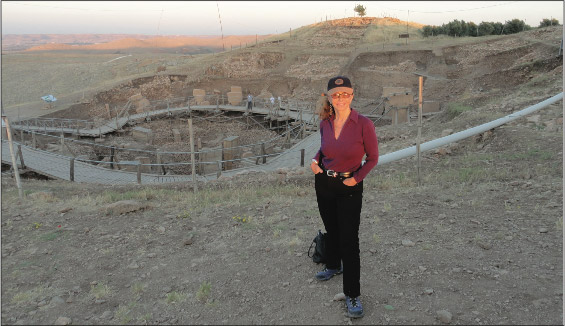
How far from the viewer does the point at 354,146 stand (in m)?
3.35

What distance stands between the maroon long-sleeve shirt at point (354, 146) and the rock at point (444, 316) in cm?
128

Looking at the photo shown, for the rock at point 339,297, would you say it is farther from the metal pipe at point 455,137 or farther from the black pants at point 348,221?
the metal pipe at point 455,137

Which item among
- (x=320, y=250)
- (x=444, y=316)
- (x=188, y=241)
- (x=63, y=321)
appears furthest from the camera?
(x=188, y=241)

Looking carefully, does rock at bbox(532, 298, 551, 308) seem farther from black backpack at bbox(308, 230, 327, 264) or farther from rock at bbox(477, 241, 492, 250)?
black backpack at bbox(308, 230, 327, 264)

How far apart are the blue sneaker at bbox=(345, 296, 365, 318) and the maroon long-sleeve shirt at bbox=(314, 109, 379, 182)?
1.06 metres

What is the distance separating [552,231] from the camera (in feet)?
15.9

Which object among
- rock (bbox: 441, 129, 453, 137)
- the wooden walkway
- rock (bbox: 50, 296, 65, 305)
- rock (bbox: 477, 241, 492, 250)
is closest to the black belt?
rock (bbox: 477, 241, 492, 250)

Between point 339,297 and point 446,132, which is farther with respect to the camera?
point 446,132

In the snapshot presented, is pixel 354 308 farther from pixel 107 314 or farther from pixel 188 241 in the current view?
pixel 188 241

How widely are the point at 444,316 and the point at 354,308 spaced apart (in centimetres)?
73

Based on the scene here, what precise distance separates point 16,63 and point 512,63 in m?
52.1

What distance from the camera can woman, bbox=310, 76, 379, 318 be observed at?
11.0ft

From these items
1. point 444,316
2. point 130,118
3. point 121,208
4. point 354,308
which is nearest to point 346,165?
point 354,308

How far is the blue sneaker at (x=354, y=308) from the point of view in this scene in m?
3.42
